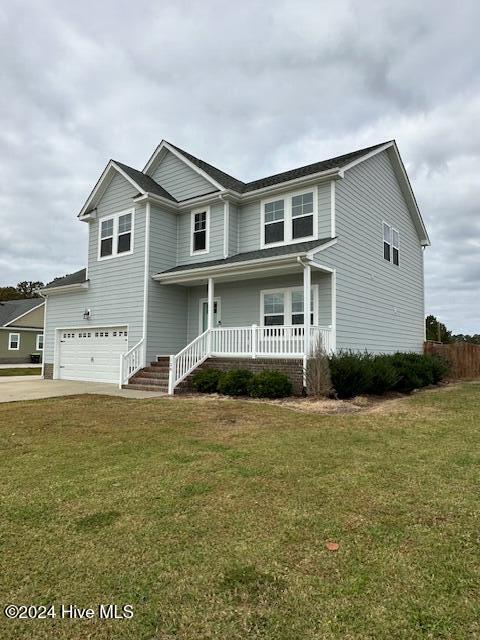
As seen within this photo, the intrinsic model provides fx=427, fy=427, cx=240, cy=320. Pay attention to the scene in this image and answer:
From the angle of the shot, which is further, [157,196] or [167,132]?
[167,132]

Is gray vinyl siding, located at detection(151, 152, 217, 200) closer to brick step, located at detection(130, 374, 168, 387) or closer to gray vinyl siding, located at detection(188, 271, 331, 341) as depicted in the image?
gray vinyl siding, located at detection(188, 271, 331, 341)

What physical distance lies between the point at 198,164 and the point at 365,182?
21.0ft

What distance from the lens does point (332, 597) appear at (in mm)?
2525

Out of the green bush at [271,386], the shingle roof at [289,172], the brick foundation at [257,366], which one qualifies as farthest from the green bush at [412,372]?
the shingle roof at [289,172]

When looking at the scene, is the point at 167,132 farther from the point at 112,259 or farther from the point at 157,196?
the point at 112,259

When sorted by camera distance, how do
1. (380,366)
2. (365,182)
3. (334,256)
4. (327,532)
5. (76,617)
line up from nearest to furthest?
1. (76,617)
2. (327,532)
3. (380,366)
4. (334,256)
5. (365,182)

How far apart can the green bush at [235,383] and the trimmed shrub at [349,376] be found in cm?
236

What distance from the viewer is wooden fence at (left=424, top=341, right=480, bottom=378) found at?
65.2 ft

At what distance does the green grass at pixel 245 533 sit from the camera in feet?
7.73

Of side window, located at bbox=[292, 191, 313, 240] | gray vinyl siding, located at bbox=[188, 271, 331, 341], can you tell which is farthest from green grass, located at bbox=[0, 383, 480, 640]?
side window, located at bbox=[292, 191, 313, 240]

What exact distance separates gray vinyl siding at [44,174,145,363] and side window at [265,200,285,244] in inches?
185

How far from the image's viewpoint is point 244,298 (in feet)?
50.1

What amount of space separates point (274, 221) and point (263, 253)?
1.67 metres

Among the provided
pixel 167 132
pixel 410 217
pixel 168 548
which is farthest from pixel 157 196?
pixel 168 548
